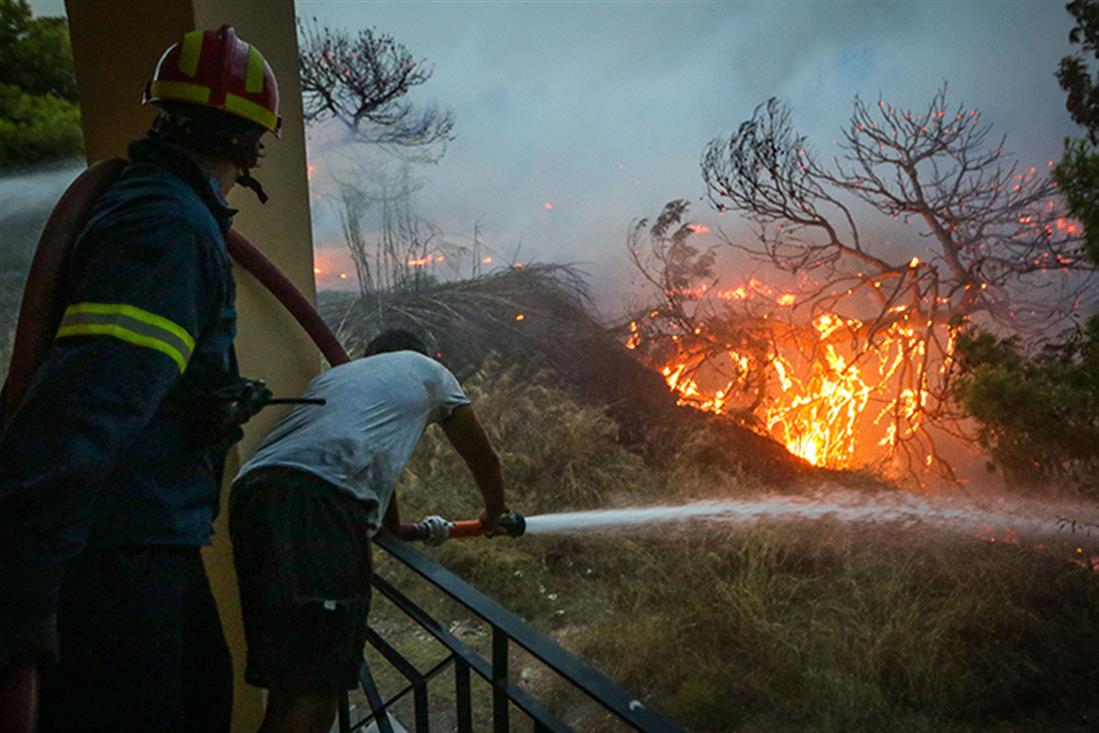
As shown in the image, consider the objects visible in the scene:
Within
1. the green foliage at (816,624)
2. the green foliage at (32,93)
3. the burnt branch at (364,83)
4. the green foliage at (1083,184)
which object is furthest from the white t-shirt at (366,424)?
the burnt branch at (364,83)

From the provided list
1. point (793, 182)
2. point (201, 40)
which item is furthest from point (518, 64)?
point (201, 40)

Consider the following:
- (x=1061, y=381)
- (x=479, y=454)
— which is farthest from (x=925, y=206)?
(x=479, y=454)

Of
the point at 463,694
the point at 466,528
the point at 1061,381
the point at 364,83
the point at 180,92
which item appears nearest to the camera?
the point at 180,92

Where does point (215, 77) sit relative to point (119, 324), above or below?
above

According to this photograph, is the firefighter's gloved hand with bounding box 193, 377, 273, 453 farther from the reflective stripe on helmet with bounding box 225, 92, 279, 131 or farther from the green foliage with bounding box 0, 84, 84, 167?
the green foliage with bounding box 0, 84, 84, 167

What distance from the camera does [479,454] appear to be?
2.29 meters

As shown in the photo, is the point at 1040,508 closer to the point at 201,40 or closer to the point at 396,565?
the point at 396,565

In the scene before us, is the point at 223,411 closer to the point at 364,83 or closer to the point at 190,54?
the point at 190,54

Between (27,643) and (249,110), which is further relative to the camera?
(249,110)

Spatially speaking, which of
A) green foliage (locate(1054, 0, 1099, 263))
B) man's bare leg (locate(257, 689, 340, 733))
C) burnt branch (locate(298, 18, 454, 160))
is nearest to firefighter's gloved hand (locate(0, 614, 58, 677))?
man's bare leg (locate(257, 689, 340, 733))

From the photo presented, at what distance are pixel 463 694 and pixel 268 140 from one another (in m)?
1.82

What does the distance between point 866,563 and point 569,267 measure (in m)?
6.11

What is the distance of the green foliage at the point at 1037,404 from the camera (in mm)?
5031

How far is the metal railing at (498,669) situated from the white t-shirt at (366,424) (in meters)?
0.27
